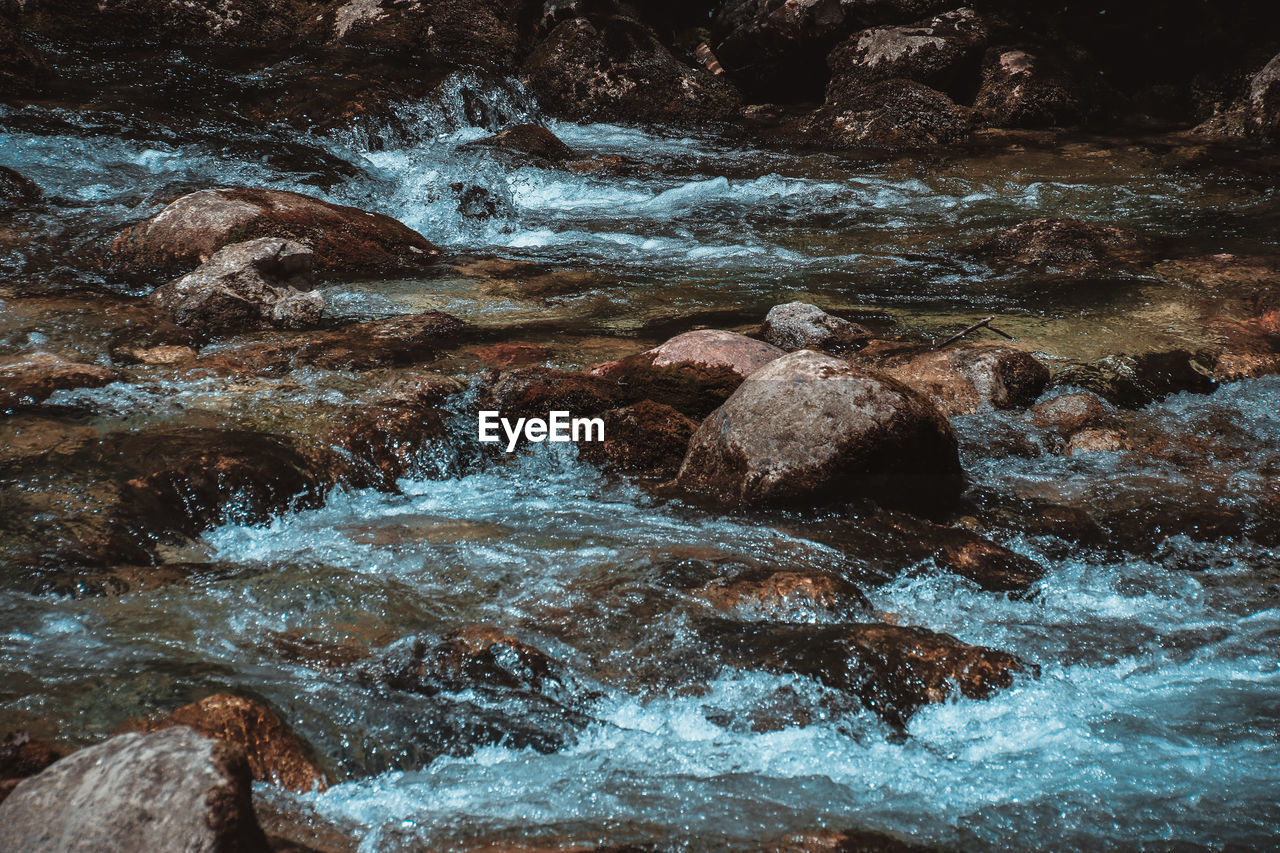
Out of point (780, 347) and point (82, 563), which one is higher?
point (780, 347)

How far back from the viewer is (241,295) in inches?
263

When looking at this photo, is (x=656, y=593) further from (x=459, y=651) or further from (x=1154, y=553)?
(x=1154, y=553)

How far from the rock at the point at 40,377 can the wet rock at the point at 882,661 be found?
4.14 metres

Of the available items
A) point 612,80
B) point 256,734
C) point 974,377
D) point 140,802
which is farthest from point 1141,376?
point 612,80

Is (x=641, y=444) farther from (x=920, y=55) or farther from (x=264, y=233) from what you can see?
(x=920, y=55)

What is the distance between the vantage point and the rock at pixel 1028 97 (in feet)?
45.0

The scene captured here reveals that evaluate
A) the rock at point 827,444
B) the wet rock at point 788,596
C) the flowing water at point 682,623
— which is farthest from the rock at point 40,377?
the wet rock at point 788,596

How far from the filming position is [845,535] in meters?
4.50

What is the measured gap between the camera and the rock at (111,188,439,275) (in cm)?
776

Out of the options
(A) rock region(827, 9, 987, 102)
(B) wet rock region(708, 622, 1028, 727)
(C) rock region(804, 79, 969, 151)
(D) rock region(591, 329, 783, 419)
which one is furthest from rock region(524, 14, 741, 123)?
(B) wet rock region(708, 622, 1028, 727)

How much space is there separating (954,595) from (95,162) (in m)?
10.1

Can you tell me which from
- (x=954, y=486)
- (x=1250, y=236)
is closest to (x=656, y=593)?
(x=954, y=486)

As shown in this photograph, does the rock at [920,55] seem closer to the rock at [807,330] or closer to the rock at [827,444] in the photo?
the rock at [807,330]

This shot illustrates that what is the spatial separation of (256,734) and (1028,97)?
14.3m
